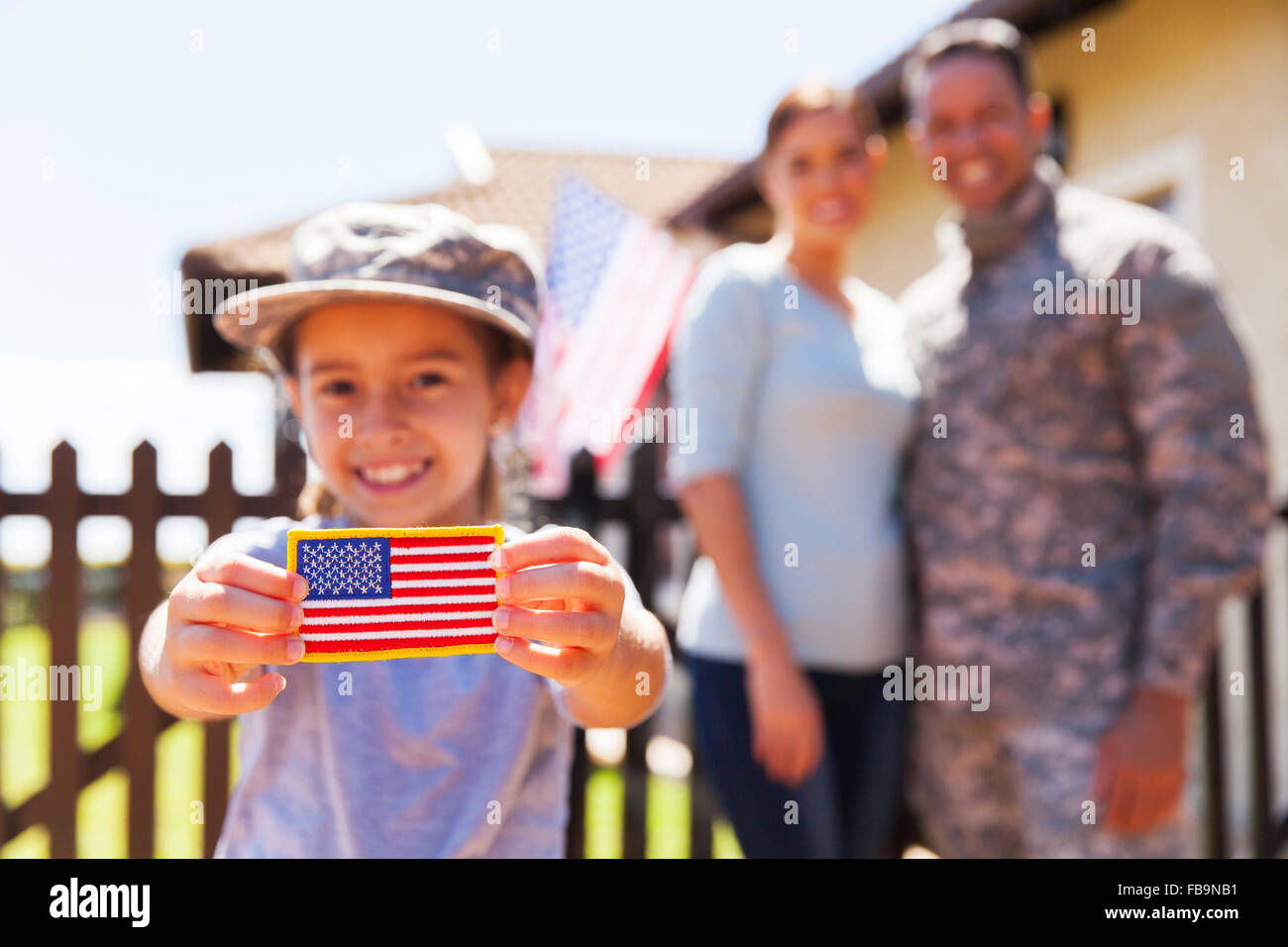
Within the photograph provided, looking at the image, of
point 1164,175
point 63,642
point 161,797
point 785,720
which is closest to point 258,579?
point 785,720

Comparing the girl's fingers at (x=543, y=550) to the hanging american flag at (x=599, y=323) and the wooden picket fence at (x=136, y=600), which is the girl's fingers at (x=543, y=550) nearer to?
the wooden picket fence at (x=136, y=600)

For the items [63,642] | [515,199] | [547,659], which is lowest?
[63,642]

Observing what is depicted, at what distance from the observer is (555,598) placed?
120 cm

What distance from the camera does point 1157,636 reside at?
2174 millimetres

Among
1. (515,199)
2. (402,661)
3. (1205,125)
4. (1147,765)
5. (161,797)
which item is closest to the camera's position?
(402,661)

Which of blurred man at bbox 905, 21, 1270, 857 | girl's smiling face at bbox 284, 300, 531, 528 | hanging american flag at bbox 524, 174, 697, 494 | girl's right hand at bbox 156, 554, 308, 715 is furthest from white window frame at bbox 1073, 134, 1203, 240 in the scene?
girl's right hand at bbox 156, 554, 308, 715

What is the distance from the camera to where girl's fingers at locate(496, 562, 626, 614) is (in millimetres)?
1159

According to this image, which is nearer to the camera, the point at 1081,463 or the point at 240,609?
the point at 240,609

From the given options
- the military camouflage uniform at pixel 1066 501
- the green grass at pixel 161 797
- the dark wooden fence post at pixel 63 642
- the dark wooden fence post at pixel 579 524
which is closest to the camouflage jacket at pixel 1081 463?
the military camouflage uniform at pixel 1066 501

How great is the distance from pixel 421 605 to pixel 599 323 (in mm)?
5949

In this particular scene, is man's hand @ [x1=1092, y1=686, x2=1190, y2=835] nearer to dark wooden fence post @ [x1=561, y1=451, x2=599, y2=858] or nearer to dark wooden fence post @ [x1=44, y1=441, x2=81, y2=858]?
dark wooden fence post @ [x1=561, y1=451, x2=599, y2=858]

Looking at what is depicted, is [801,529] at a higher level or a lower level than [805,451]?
lower

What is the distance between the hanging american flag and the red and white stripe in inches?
195

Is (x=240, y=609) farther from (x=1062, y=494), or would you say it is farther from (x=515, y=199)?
(x=515, y=199)
